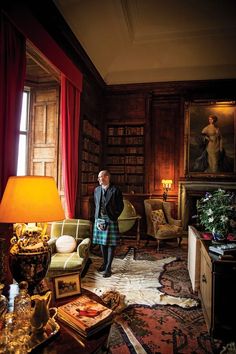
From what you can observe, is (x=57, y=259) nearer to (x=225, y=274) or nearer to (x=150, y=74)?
(x=225, y=274)

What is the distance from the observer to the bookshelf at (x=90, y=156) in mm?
5293

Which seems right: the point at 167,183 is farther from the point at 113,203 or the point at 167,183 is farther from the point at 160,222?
the point at 113,203

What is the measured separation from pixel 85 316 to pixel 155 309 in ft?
5.25

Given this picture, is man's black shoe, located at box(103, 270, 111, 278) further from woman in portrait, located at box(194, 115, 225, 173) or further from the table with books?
woman in portrait, located at box(194, 115, 225, 173)

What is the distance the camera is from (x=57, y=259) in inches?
123

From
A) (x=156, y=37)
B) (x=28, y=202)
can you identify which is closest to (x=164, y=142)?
(x=156, y=37)

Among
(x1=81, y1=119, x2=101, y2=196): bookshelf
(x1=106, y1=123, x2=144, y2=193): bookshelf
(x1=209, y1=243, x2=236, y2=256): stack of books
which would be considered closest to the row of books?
(x1=106, y1=123, x2=144, y2=193): bookshelf

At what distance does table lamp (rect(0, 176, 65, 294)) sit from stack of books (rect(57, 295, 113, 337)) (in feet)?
1.00

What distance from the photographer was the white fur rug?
2977 millimetres

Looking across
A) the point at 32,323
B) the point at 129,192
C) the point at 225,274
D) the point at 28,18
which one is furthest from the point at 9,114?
the point at 129,192

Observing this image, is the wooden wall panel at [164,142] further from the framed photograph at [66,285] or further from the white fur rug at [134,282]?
the framed photograph at [66,285]

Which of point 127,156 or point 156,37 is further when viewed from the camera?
point 127,156

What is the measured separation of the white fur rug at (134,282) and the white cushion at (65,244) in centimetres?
48

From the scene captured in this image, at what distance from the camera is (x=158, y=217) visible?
552 cm
